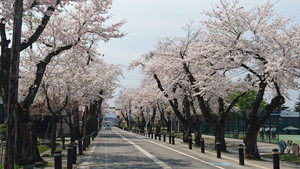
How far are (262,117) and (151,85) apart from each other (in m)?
31.9

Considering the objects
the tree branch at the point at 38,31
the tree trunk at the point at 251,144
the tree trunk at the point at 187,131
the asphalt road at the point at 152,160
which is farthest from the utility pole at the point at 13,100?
the tree trunk at the point at 187,131

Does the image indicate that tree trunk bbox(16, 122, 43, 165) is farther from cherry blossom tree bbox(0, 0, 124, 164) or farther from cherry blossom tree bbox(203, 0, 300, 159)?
cherry blossom tree bbox(203, 0, 300, 159)

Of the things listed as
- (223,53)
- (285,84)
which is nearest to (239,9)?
(223,53)

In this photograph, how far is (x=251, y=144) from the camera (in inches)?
877

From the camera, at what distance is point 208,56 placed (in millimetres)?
24672

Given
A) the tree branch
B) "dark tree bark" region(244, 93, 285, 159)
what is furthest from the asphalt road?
the tree branch

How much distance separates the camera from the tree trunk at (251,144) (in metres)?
22.0

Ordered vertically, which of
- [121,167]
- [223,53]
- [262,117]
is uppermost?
[223,53]

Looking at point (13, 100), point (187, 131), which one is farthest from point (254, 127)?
point (187, 131)

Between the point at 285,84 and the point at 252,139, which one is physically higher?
the point at 285,84

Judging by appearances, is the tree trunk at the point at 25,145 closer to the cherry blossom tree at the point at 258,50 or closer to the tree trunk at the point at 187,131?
the cherry blossom tree at the point at 258,50

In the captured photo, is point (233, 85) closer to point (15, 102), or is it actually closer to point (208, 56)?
point (208, 56)

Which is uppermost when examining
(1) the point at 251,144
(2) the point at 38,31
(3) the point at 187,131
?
(2) the point at 38,31

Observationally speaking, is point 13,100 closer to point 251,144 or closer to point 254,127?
point 251,144
